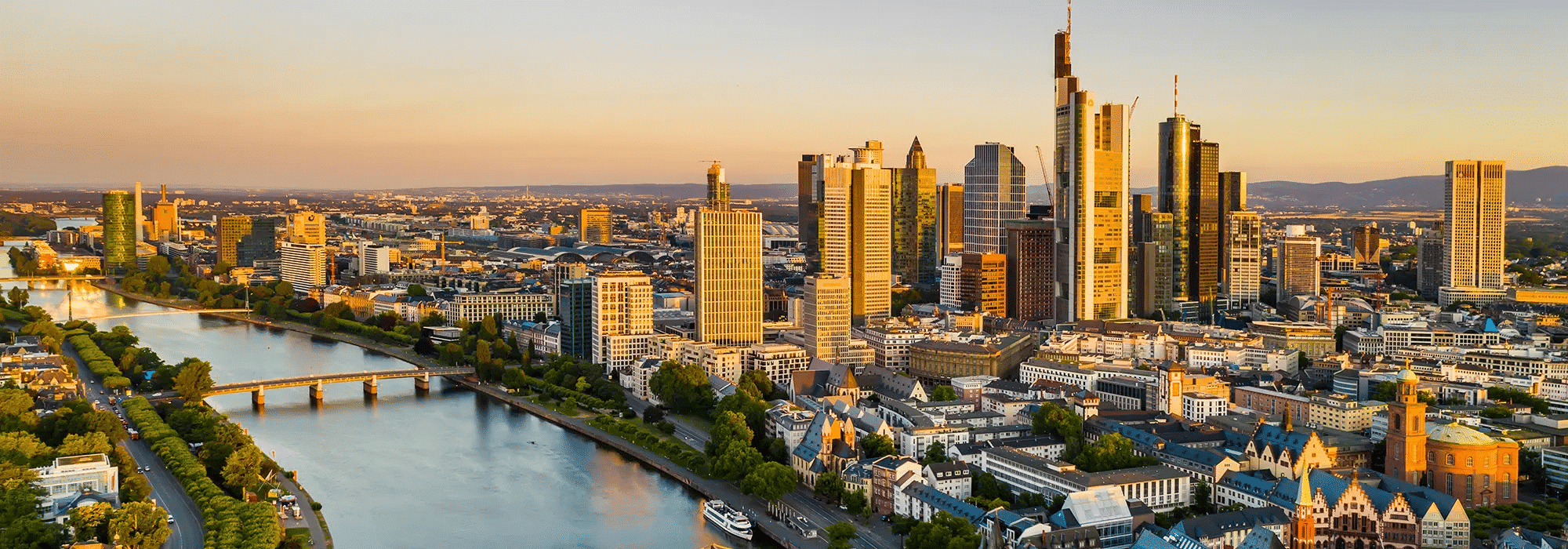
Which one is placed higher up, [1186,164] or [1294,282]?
[1186,164]

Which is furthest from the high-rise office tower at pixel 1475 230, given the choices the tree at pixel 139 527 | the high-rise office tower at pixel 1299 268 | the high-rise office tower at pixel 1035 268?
the tree at pixel 139 527

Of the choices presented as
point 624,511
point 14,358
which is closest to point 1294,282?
point 624,511

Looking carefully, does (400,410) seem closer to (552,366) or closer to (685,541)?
(552,366)

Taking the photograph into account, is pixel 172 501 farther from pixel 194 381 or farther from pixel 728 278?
pixel 728 278

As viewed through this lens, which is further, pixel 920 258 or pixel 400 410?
pixel 920 258

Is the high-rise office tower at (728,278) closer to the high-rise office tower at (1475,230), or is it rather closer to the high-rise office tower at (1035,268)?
the high-rise office tower at (1035,268)

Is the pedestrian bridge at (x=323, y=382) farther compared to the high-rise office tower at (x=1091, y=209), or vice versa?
the high-rise office tower at (x=1091, y=209)

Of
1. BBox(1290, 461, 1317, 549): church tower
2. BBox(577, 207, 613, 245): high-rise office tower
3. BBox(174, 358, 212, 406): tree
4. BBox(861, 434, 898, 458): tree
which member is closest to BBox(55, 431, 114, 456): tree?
BBox(174, 358, 212, 406): tree
